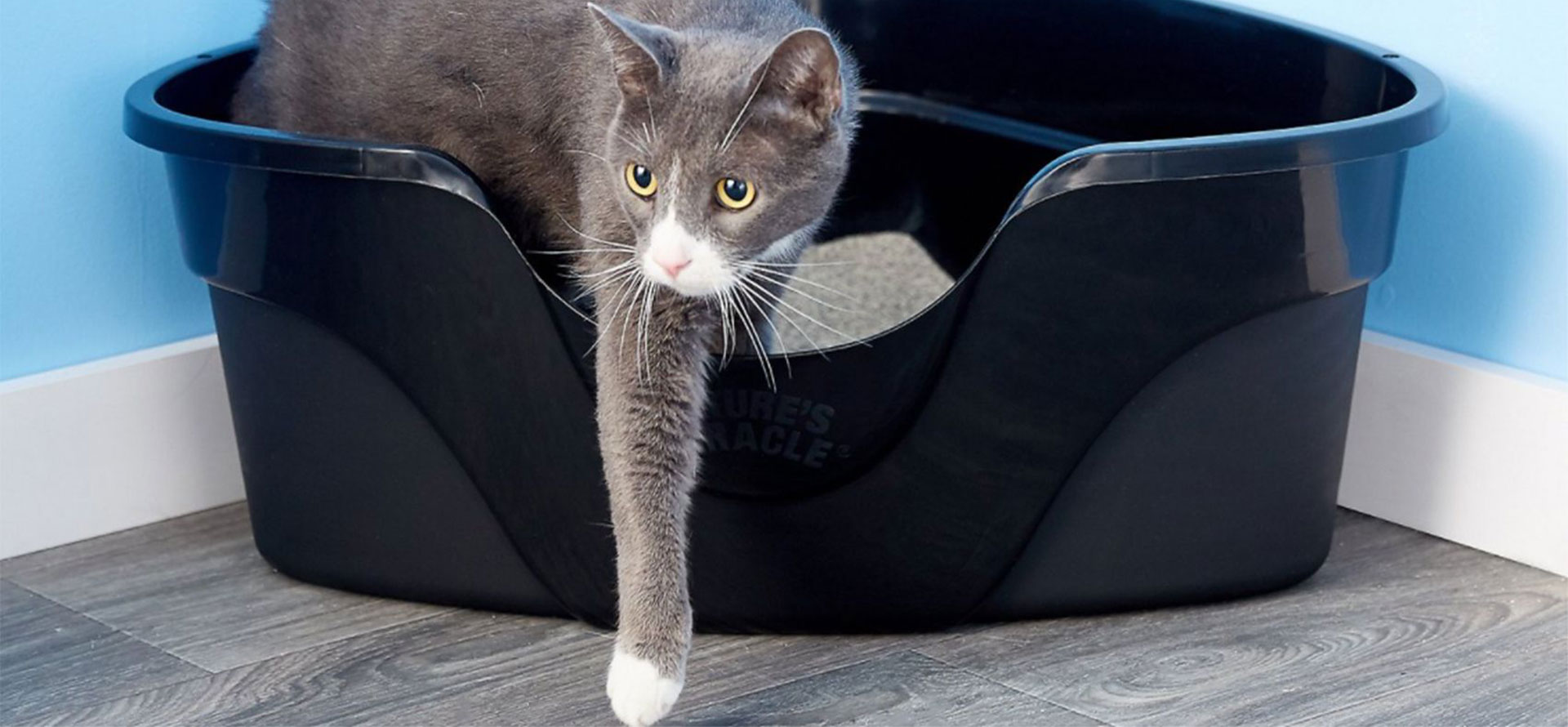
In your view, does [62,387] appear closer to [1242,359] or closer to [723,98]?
[723,98]

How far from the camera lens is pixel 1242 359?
124 centimetres

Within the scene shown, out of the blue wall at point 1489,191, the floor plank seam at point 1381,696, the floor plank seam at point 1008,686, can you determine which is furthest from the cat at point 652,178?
the blue wall at point 1489,191

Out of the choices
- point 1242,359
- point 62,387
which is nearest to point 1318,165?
point 1242,359

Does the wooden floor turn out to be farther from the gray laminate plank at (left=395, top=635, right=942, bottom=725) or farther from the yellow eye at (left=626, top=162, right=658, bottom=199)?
→ the yellow eye at (left=626, top=162, right=658, bottom=199)

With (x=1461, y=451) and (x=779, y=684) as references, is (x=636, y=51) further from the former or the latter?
(x=1461, y=451)

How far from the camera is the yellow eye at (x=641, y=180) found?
110 cm

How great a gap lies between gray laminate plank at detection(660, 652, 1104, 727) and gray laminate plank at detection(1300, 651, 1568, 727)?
189 mm

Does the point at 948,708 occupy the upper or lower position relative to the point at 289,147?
lower

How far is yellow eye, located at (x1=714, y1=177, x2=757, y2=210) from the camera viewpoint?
3.58 feet

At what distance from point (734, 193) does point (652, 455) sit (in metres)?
0.18

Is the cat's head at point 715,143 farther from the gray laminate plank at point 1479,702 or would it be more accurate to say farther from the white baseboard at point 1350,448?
the white baseboard at point 1350,448

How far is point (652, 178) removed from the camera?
43.4 inches

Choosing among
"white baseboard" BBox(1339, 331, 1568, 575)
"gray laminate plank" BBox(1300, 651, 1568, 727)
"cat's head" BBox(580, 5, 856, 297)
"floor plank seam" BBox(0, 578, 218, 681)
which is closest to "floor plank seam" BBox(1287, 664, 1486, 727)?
"gray laminate plank" BBox(1300, 651, 1568, 727)

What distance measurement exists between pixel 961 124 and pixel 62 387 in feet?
2.97
